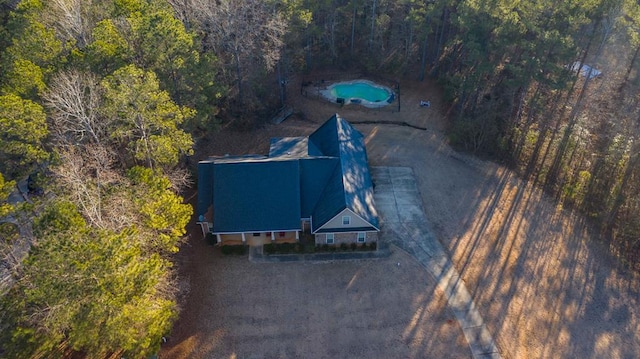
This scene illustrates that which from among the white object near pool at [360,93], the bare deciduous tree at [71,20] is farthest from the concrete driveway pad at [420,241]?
the bare deciduous tree at [71,20]

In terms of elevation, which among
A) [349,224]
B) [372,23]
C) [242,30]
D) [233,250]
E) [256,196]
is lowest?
[233,250]

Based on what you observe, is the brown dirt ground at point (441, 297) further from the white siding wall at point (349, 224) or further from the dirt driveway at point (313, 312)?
the white siding wall at point (349, 224)

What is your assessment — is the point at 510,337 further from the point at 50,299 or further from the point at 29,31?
the point at 29,31

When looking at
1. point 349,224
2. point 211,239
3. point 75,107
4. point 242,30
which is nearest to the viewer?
point 75,107

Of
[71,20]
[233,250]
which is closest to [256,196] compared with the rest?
[233,250]

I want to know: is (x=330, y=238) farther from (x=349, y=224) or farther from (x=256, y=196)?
(x=256, y=196)

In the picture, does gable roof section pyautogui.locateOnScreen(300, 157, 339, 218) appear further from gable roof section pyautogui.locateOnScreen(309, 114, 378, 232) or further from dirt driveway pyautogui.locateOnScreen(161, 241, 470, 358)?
dirt driveway pyautogui.locateOnScreen(161, 241, 470, 358)
